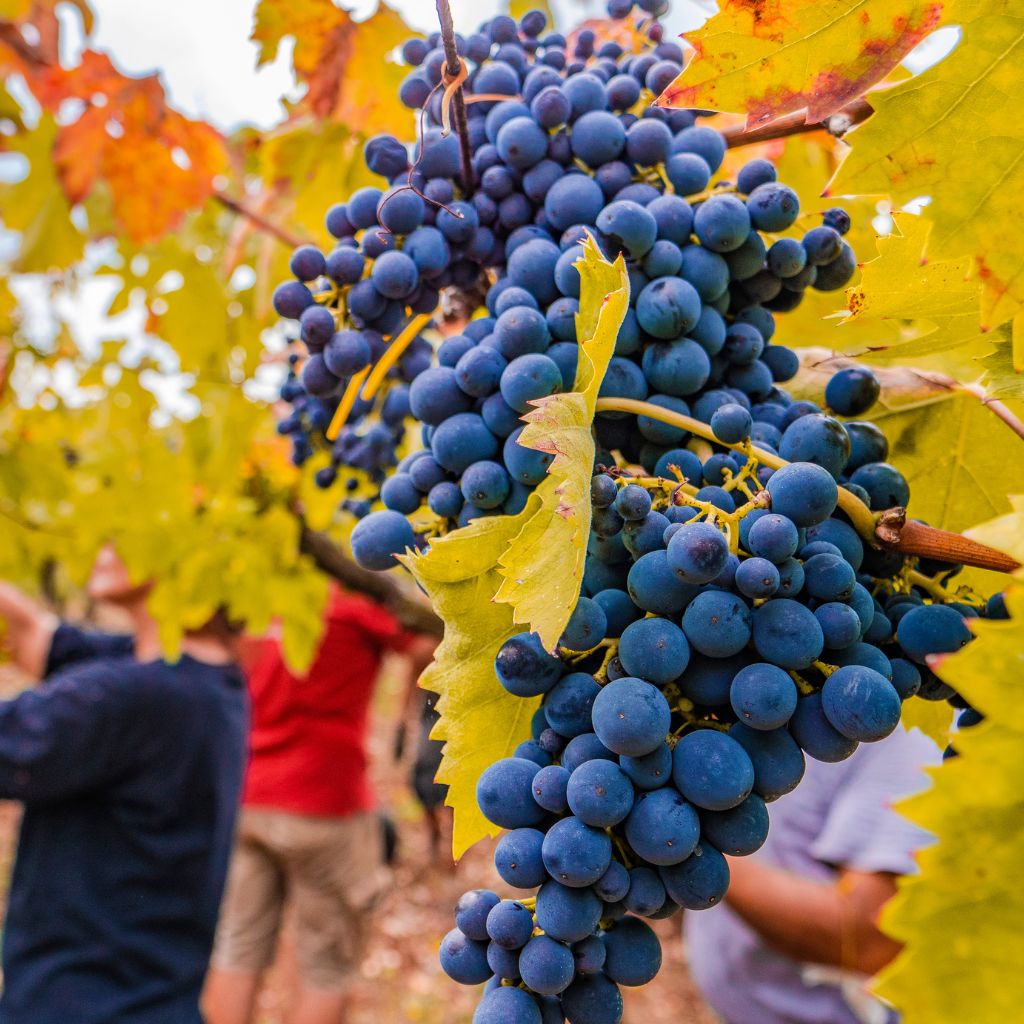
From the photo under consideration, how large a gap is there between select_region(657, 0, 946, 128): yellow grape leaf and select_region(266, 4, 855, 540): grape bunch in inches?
3.5

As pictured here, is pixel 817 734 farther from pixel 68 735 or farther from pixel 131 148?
pixel 68 735

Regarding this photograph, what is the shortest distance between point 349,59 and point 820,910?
172 cm

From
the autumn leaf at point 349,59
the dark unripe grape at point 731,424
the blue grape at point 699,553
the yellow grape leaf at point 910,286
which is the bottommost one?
the blue grape at point 699,553

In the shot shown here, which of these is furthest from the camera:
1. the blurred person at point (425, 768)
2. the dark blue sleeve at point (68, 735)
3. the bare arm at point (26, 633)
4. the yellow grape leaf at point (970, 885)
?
the blurred person at point (425, 768)

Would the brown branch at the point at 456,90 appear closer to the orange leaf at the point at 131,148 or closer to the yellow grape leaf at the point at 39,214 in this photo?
the orange leaf at the point at 131,148

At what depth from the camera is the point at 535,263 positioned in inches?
27.5

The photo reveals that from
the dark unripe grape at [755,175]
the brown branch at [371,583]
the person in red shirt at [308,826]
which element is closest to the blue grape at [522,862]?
the dark unripe grape at [755,175]

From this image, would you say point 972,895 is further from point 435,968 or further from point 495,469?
point 435,968

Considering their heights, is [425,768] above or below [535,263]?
below

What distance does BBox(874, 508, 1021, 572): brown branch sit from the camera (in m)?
0.54

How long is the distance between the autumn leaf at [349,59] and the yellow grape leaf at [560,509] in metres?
0.81

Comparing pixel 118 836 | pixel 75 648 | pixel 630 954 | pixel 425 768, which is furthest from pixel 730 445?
pixel 425 768

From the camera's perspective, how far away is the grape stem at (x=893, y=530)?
1.79ft

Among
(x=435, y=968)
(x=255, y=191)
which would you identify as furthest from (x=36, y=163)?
(x=435, y=968)
